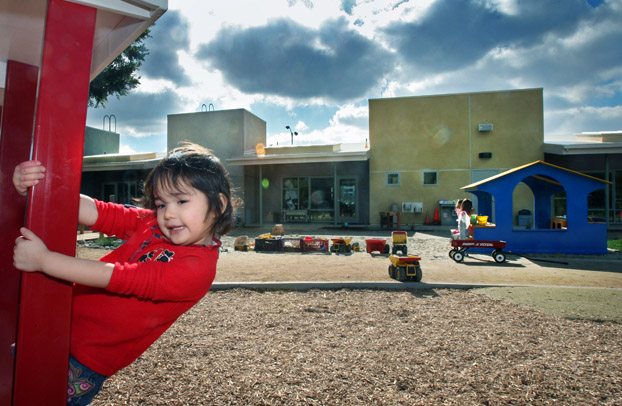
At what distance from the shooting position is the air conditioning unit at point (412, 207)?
1828 centimetres

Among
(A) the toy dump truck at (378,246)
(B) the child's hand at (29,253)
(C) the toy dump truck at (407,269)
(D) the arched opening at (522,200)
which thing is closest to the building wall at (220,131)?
(A) the toy dump truck at (378,246)

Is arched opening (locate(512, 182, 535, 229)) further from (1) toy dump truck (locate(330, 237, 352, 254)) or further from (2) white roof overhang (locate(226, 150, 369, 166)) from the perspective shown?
(1) toy dump truck (locate(330, 237, 352, 254))

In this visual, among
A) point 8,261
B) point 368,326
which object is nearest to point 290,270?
point 368,326

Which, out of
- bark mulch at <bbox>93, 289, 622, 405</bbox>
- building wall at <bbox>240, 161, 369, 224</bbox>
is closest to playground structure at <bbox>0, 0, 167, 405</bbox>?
bark mulch at <bbox>93, 289, 622, 405</bbox>

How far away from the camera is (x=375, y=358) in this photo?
320cm

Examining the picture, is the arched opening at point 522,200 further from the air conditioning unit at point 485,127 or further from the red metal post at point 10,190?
the red metal post at point 10,190

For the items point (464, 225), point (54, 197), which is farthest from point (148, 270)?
point (464, 225)

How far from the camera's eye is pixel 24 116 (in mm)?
2055

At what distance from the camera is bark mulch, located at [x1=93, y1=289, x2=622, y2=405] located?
2.61 m

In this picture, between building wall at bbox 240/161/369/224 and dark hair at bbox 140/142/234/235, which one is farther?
building wall at bbox 240/161/369/224

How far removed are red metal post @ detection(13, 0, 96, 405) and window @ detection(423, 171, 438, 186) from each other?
61.1 feet

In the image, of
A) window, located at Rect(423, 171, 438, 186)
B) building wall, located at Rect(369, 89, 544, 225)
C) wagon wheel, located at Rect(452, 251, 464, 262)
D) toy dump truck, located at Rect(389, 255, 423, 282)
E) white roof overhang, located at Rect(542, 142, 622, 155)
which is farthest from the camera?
window, located at Rect(423, 171, 438, 186)

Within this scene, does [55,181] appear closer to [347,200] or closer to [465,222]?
[465,222]

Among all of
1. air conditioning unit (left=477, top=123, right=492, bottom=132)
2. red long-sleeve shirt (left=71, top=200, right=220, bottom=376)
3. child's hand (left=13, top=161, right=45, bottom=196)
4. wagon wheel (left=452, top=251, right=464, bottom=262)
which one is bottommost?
wagon wheel (left=452, top=251, right=464, bottom=262)
